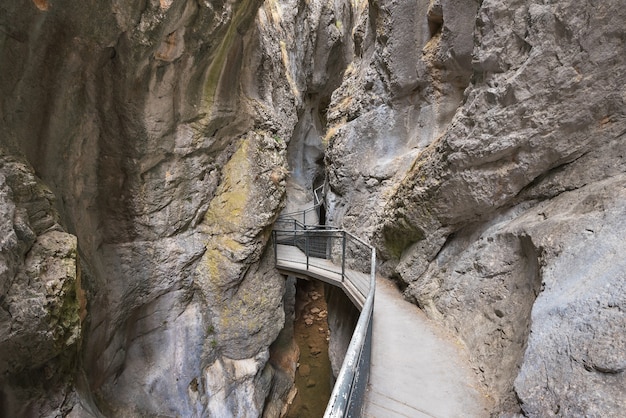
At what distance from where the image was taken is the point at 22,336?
3121 mm

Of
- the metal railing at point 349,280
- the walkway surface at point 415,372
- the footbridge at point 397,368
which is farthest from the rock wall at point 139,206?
the walkway surface at point 415,372

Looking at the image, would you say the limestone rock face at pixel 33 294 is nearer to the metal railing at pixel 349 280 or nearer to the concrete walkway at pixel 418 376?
the metal railing at pixel 349 280

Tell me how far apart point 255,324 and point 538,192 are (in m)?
7.22

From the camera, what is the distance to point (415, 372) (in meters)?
3.32

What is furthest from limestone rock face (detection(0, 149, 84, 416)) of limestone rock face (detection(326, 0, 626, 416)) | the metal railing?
limestone rock face (detection(326, 0, 626, 416))

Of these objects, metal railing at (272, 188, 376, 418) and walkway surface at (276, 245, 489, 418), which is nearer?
metal railing at (272, 188, 376, 418)

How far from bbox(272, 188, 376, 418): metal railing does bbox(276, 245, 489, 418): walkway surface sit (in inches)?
13.3

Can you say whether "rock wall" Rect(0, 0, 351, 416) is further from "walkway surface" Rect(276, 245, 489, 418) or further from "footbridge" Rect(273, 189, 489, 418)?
"walkway surface" Rect(276, 245, 489, 418)

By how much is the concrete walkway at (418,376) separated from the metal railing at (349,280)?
0.34 m

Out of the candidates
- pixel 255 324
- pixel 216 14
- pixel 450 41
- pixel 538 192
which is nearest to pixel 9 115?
pixel 216 14

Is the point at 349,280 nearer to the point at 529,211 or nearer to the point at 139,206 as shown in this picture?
the point at 529,211

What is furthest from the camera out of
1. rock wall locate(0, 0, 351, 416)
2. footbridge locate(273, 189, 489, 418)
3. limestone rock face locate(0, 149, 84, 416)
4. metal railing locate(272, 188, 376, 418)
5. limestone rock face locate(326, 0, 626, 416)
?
rock wall locate(0, 0, 351, 416)

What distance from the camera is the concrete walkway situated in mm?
2777

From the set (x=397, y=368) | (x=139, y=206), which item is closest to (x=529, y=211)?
(x=397, y=368)
